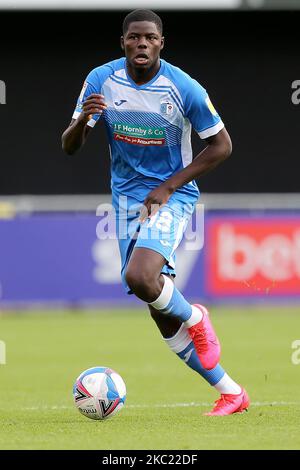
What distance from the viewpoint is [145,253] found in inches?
271

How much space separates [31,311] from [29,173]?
4961 millimetres

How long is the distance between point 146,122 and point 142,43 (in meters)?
0.55

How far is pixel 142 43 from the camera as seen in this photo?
7.04 metres

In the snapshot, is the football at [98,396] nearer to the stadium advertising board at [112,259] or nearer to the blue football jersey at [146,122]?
the blue football jersey at [146,122]

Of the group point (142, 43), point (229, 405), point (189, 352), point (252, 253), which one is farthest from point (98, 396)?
point (252, 253)

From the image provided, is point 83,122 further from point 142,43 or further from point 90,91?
point 142,43

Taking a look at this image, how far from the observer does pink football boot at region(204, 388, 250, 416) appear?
7172mm

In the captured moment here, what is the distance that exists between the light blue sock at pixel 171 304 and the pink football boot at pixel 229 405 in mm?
557

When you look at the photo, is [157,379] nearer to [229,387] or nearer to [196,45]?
[229,387]

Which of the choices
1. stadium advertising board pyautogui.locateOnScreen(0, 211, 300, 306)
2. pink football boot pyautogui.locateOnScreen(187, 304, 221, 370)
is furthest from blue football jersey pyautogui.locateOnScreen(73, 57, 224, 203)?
stadium advertising board pyautogui.locateOnScreen(0, 211, 300, 306)

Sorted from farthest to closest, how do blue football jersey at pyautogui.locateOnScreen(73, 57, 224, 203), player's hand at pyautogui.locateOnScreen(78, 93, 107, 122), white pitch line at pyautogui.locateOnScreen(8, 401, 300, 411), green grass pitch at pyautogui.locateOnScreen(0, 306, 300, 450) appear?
white pitch line at pyautogui.locateOnScreen(8, 401, 300, 411), blue football jersey at pyautogui.locateOnScreen(73, 57, 224, 203), player's hand at pyautogui.locateOnScreen(78, 93, 107, 122), green grass pitch at pyautogui.locateOnScreen(0, 306, 300, 450)

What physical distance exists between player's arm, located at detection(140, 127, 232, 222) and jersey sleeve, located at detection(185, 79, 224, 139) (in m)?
0.05

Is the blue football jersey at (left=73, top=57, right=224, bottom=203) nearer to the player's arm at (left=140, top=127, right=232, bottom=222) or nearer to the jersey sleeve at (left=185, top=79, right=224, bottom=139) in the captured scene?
the jersey sleeve at (left=185, top=79, right=224, bottom=139)
